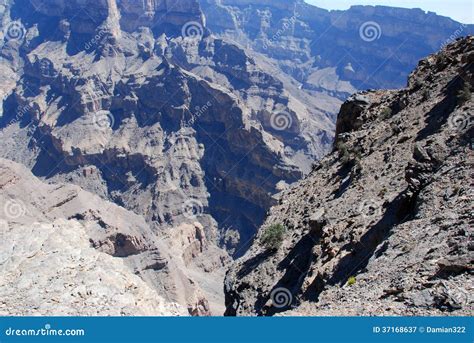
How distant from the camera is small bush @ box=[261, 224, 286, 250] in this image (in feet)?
74.0

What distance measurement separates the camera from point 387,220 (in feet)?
56.0

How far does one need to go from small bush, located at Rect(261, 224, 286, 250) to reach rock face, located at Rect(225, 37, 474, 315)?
154mm

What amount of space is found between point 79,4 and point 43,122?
75.4 m

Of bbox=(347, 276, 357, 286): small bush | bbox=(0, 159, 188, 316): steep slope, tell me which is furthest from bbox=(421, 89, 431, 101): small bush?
bbox=(0, 159, 188, 316): steep slope

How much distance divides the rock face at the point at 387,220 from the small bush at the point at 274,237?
6.0 inches

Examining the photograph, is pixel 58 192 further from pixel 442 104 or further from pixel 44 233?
pixel 442 104

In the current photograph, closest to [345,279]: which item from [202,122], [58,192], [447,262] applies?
[447,262]

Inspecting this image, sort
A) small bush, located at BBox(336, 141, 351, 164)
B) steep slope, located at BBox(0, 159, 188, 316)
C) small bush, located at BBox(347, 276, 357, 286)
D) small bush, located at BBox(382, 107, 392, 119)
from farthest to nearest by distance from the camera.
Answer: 1. small bush, located at BBox(382, 107, 392, 119)
2. small bush, located at BBox(336, 141, 351, 164)
3. steep slope, located at BBox(0, 159, 188, 316)
4. small bush, located at BBox(347, 276, 357, 286)

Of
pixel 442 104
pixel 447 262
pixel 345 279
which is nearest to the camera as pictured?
pixel 447 262

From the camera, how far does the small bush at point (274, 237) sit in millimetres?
22562

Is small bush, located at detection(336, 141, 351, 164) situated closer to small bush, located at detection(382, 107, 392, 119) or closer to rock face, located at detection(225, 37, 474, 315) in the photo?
rock face, located at detection(225, 37, 474, 315)

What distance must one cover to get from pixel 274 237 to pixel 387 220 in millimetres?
6786

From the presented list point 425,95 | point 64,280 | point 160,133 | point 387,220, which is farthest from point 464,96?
point 160,133

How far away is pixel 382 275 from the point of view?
45.2 ft
